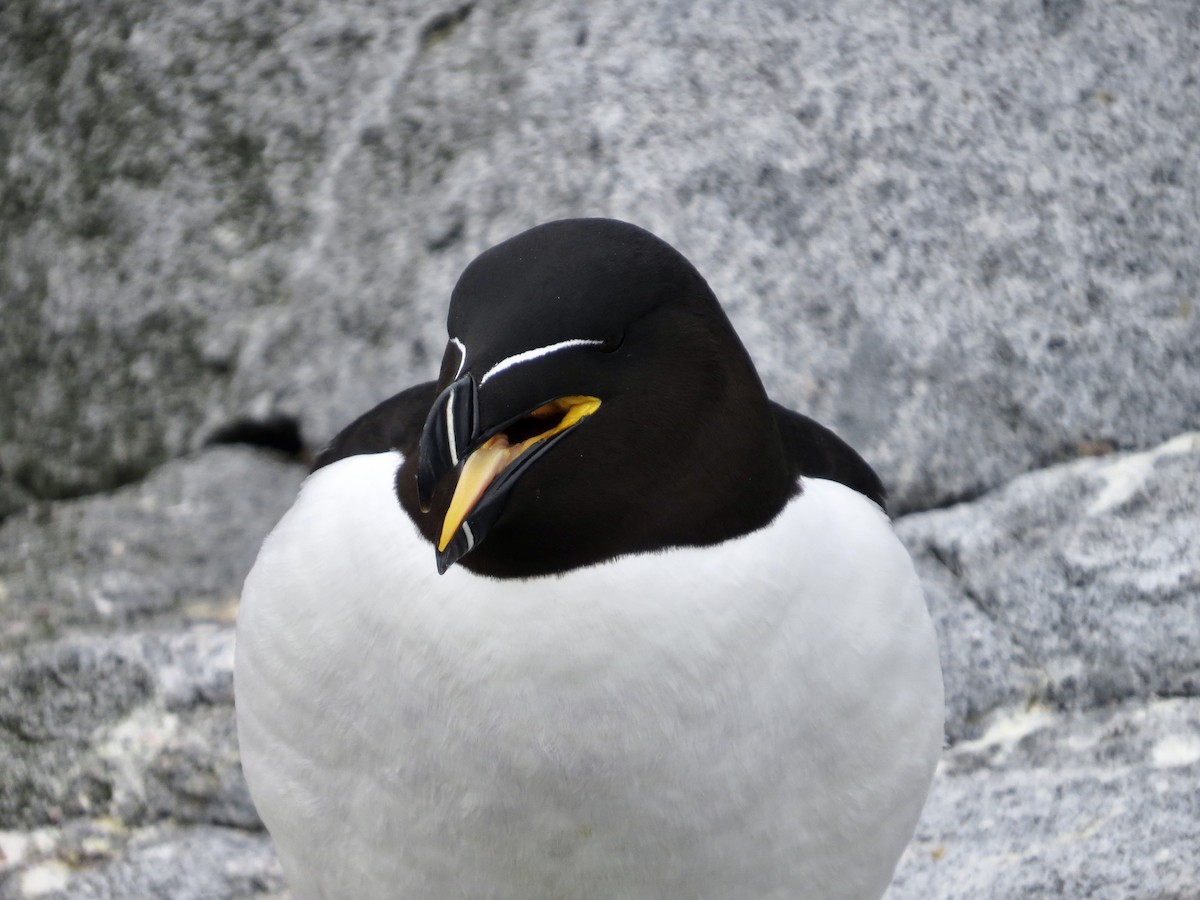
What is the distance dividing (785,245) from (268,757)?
2.36m

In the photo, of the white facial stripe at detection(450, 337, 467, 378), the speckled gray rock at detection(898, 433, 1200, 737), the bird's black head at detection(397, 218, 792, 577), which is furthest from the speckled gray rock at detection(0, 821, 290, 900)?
the white facial stripe at detection(450, 337, 467, 378)

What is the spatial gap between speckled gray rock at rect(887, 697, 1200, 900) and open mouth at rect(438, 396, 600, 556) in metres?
1.64

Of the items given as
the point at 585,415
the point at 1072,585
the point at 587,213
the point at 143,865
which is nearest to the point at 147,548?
the point at 143,865

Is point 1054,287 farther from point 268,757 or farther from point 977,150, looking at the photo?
point 268,757

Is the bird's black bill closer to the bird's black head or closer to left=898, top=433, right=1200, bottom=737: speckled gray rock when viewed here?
the bird's black head

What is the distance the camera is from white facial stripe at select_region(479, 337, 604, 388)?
199 centimetres

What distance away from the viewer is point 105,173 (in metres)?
4.88

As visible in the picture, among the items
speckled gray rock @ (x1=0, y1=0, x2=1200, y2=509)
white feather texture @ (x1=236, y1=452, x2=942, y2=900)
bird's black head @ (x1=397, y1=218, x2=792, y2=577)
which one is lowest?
speckled gray rock @ (x1=0, y1=0, x2=1200, y2=509)

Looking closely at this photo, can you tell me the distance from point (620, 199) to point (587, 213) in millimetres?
117

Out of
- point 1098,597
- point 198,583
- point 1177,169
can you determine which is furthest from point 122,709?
point 1177,169

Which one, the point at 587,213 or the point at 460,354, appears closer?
the point at 460,354

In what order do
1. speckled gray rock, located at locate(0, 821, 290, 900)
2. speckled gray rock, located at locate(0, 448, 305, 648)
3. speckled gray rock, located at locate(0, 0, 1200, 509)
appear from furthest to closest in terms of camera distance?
speckled gray rock, located at locate(0, 0, 1200, 509) → speckled gray rock, located at locate(0, 448, 305, 648) → speckled gray rock, located at locate(0, 821, 290, 900)

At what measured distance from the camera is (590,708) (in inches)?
87.2

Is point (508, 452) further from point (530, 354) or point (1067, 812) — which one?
point (1067, 812)
